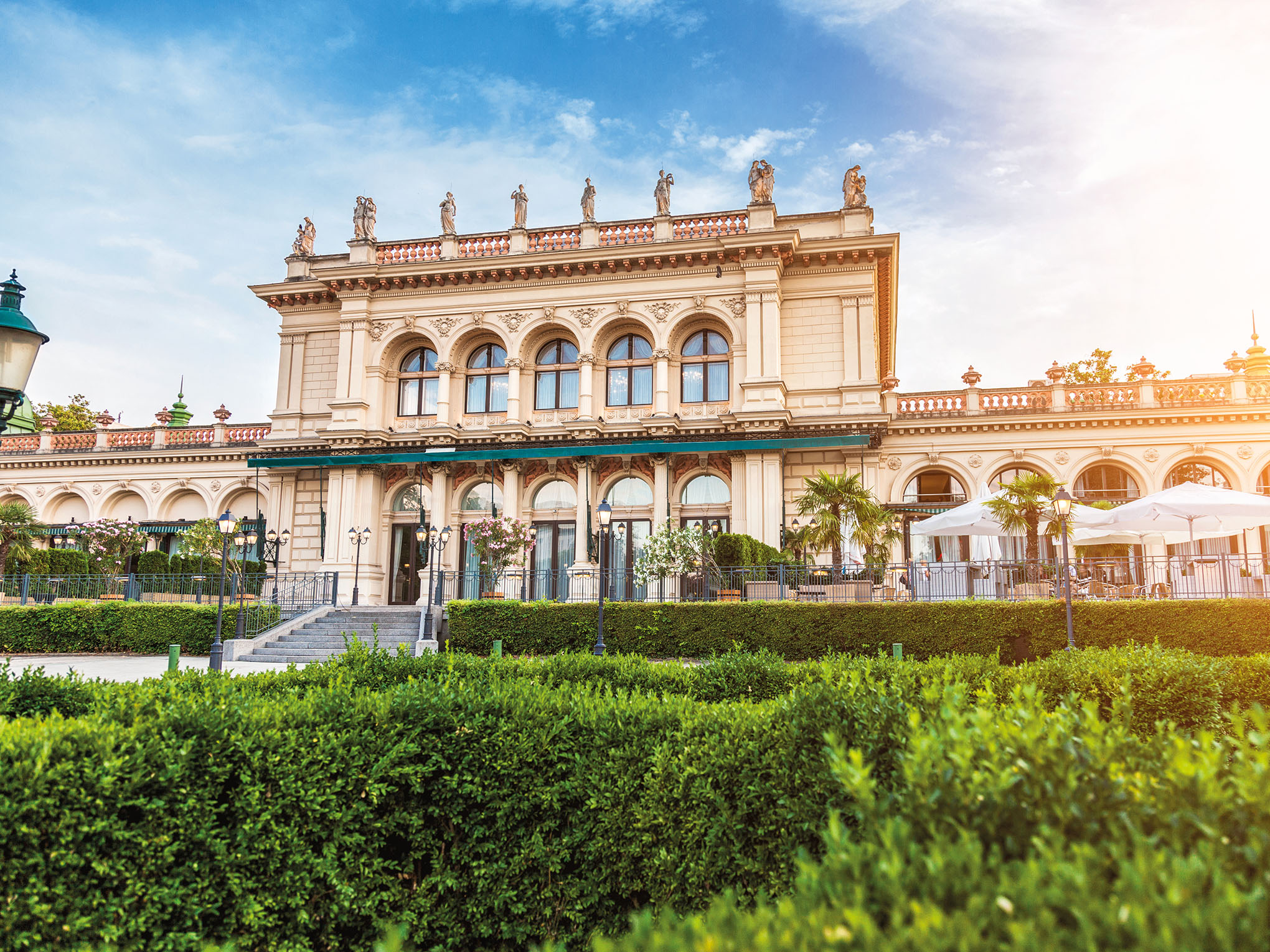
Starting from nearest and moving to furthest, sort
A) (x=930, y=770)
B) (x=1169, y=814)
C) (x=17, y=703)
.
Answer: (x=1169, y=814) → (x=930, y=770) → (x=17, y=703)

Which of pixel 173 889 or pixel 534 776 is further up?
pixel 534 776

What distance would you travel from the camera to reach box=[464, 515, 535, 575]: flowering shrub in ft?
83.0

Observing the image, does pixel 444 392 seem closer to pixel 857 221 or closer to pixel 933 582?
pixel 857 221

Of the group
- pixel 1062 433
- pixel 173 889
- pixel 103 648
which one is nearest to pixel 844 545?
pixel 1062 433

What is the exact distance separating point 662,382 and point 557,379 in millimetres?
4160

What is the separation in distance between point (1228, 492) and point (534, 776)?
19708mm

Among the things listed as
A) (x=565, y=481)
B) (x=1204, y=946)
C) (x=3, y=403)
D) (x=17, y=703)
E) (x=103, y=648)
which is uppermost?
(x=565, y=481)

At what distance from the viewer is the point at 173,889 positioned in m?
3.68

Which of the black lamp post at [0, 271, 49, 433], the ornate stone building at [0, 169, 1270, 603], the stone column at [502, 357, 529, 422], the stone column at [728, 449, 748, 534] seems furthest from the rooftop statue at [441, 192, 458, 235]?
the black lamp post at [0, 271, 49, 433]

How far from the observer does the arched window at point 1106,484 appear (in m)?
26.6

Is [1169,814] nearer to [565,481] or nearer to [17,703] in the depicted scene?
[17,703]

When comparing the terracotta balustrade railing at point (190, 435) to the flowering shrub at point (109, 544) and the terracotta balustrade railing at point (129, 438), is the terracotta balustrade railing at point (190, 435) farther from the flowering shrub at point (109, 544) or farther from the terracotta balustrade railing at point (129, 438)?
the flowering shrub at point (109, 544)

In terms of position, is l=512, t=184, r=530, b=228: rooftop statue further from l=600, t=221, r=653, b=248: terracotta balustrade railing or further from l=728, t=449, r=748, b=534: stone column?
l=728, t=449, r=748, b=534: stone column

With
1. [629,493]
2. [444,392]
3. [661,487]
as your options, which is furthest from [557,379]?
[661,487]
